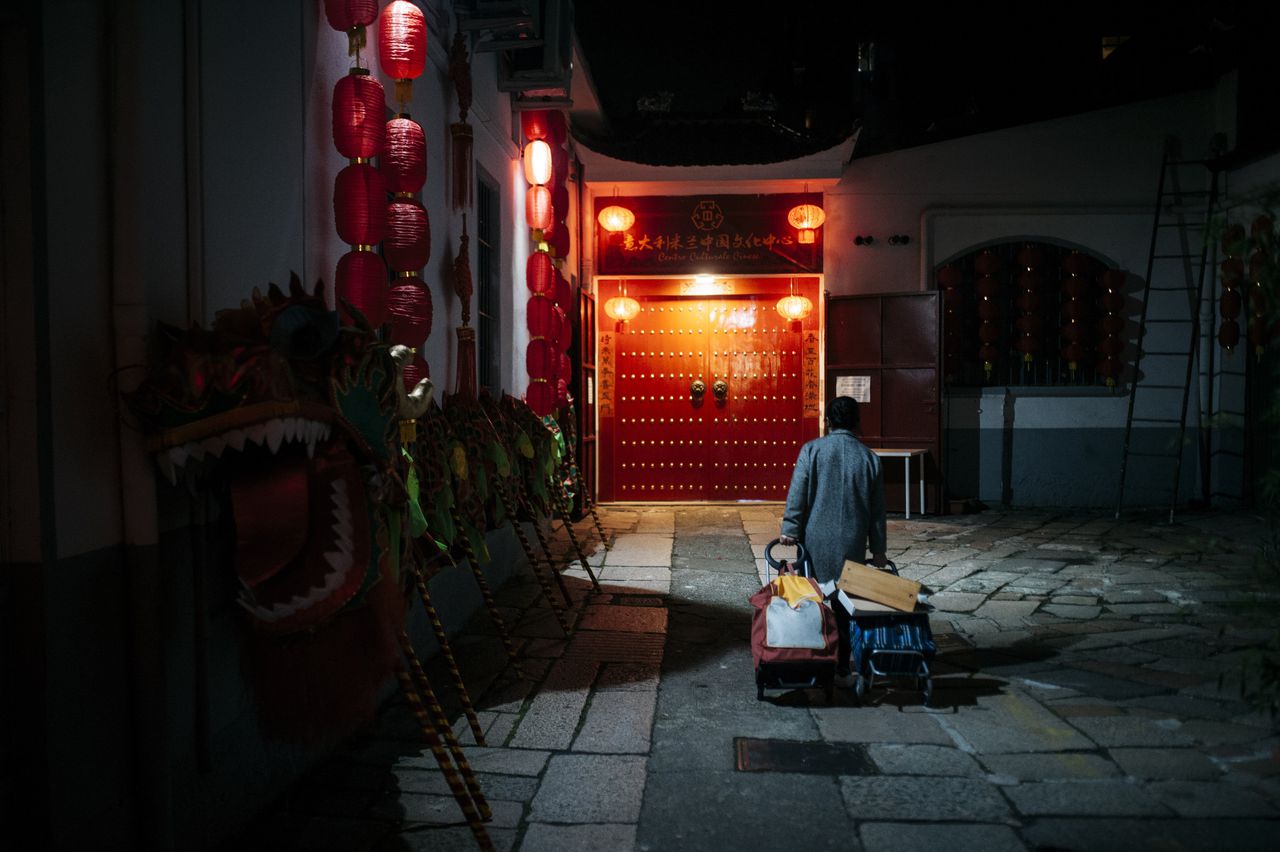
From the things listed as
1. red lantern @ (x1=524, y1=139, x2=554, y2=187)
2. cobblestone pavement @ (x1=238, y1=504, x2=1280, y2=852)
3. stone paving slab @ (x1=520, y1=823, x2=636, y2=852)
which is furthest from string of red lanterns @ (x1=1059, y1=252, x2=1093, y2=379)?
stone paving slab @ (x1=520, y1=823, x2=636, y2=852)

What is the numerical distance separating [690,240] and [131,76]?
1070cm

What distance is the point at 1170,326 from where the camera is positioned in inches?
519

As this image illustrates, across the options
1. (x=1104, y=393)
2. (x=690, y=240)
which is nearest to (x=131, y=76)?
(x=690, y=240)

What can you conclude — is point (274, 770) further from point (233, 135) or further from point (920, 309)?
point (920, 309)

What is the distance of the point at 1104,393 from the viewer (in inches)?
523

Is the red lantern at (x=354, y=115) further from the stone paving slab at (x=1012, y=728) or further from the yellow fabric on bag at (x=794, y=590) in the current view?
the stone paving slab at (x=1012, y=728)

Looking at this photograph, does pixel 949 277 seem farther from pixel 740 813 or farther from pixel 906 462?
pixel 740 813

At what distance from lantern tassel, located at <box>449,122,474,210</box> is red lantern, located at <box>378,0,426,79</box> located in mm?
1322

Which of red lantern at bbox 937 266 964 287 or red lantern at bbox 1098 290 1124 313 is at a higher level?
red lantern at bbox 937 266 964 287

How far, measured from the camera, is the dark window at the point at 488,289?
8195mm

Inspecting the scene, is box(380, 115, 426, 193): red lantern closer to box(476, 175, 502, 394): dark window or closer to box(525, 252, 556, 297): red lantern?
box(476, 175, 502, 394): dark window

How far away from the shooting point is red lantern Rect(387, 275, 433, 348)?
17.2 ft

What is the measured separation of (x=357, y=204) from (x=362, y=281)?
39 centimetres

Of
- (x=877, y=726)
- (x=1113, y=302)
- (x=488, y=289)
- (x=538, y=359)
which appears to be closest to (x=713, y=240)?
(x=538, y=359)
